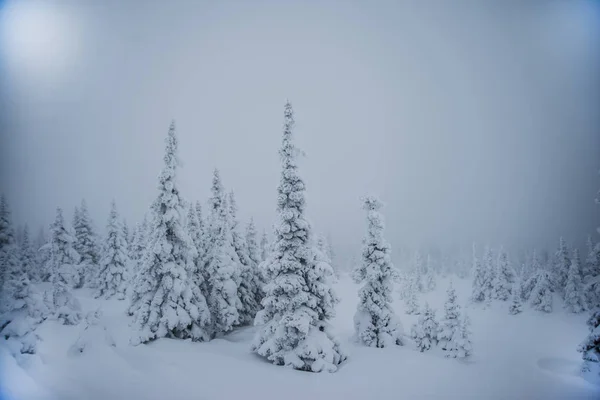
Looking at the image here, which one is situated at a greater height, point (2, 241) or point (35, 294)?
point (2, 241)

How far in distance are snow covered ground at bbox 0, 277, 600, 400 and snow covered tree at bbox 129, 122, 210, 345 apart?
156 centimetres

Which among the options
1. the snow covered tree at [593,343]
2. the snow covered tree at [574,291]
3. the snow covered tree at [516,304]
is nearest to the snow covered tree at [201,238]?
the snow covered tree at [593,343]

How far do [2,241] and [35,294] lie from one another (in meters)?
4.10

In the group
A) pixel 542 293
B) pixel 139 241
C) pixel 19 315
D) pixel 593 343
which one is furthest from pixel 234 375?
pixel 542 293

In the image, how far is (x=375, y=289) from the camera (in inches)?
982

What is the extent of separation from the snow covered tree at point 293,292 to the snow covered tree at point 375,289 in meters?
6.71

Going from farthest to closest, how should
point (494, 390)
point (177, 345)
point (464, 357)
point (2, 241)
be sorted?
point (464, 357) → point (177, 345) → point (494, 390) → point (2, 241)

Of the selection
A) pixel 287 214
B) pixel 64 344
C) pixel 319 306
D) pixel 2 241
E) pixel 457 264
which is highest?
pixel 287 214

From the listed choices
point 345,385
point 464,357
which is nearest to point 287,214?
point 345,385

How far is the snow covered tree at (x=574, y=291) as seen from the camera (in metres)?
42.8

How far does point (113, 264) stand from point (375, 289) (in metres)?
38.8

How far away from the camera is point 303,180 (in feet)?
61.0

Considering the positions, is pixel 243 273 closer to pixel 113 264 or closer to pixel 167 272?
pixel 167 272

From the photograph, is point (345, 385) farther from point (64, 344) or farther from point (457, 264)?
point (457, 264)
